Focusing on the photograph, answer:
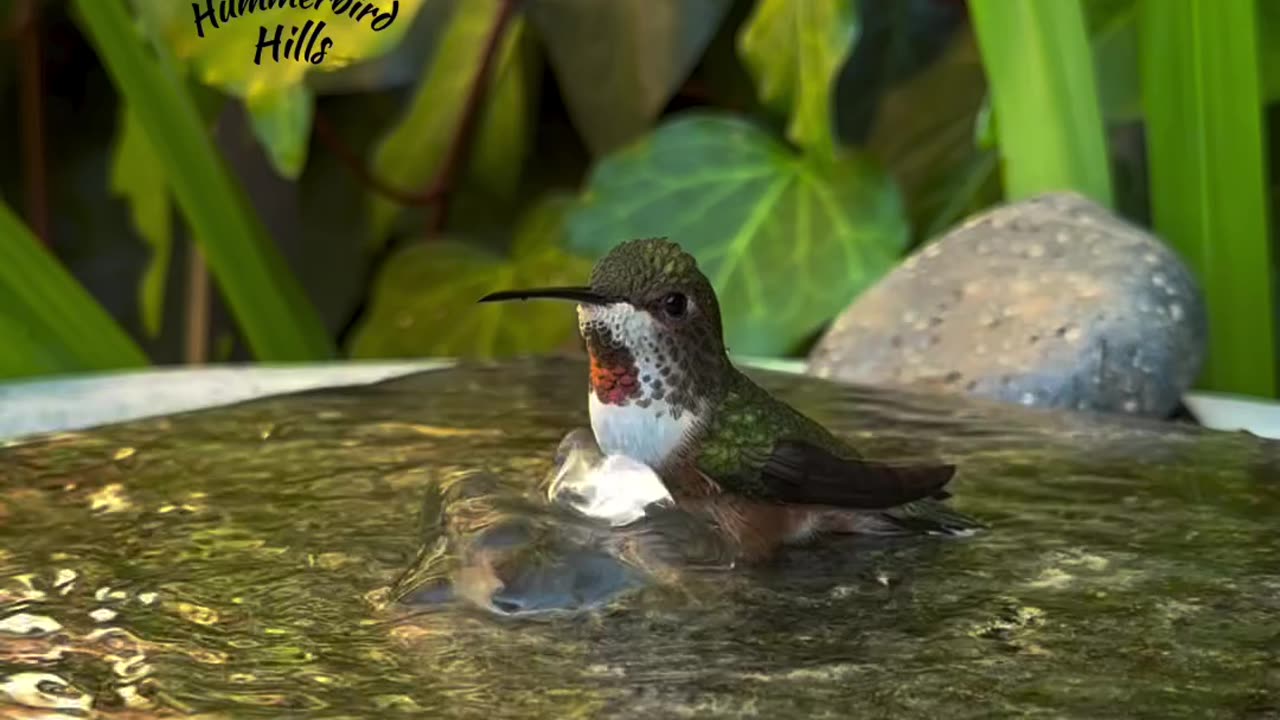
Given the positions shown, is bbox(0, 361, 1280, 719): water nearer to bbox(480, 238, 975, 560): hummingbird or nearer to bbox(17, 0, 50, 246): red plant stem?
bbox(480, 238, 975, 560): hummingbird

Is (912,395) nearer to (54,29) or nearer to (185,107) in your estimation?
(185,107)

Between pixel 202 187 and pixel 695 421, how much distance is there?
0.47 meters

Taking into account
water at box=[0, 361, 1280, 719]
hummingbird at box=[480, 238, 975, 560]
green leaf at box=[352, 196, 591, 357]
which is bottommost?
green leaf at box=[352, 196, 591, 357]

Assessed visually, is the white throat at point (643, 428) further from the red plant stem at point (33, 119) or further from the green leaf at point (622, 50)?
the red plant stem at point (33, 119)

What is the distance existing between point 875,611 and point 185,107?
0.54m

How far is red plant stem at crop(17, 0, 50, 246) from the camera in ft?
3.62

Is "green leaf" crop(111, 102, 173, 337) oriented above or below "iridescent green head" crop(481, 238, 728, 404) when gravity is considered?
below

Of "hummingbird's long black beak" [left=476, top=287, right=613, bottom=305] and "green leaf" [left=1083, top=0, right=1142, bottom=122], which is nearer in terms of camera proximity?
"hummingbird's long black beak" [left=476, top=287, right=613, bottom=305]

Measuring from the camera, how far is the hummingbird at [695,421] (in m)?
0.37

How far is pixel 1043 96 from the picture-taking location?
0.69m

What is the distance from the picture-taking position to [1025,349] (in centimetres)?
60

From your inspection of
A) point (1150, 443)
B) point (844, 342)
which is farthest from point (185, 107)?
point (1150, 443)

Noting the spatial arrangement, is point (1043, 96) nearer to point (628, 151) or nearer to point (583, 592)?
point (628, 151)

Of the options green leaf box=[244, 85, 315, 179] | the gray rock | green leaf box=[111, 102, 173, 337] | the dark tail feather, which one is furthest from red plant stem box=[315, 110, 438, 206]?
the dark tail feather
